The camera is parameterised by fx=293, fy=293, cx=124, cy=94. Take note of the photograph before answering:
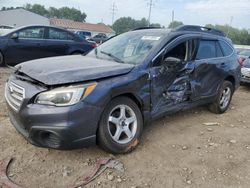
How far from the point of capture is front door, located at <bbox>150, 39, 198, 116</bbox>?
Answer: 407 centimetres

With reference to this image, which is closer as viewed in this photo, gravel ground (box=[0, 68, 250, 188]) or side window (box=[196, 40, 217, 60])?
gravel ground (box=[0, 68, 250, 188])

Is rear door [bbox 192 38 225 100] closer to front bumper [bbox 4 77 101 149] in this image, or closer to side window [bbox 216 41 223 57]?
side window [bbox 216 41 223 57]

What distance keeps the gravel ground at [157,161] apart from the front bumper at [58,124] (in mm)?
333

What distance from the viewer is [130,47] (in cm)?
443

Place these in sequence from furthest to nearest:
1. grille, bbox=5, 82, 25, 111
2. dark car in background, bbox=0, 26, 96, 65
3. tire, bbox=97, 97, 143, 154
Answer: dark car in background, bbox=0, 26, 96, 65 < tire, bbox=97, 97, 143, 154 < grille, bbox=5, 82, 25, 111

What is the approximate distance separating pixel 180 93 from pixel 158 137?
766 mm

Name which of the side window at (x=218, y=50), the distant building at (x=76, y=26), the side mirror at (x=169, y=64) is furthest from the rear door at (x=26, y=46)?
the distant building at (x=76, y=26)

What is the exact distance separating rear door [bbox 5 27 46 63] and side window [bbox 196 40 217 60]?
5913 millimetres

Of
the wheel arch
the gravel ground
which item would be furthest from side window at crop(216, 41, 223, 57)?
the gravel ground

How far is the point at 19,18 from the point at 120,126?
2389 inches

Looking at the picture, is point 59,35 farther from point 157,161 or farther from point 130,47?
point 157,161

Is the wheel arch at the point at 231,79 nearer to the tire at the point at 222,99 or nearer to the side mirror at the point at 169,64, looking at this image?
the tire at the point at 222,99

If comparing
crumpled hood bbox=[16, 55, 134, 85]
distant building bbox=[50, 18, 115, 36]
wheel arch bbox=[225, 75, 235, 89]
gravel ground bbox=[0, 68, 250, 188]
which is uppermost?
crumpled hood bbox=[16, 55, 134, 85]

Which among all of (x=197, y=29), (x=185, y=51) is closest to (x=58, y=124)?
(x=185, y=51)
